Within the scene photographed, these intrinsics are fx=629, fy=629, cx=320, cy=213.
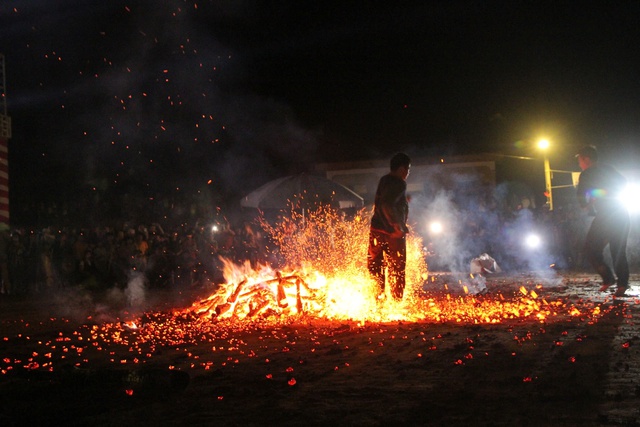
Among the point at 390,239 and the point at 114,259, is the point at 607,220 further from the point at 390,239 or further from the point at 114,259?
the point at 114,259

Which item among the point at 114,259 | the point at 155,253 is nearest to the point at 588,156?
the point at 155,253

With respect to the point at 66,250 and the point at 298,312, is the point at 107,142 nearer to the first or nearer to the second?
the point at 66,250

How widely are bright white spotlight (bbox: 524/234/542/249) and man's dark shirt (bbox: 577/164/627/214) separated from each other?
7734mm

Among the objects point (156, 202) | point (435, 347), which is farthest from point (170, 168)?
point (435, 347)

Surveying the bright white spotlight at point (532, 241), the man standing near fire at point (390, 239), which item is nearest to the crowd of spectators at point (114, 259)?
the bright white spotlight at point (532, 241)

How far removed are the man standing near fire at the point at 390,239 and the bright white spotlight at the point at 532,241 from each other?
30.4ft

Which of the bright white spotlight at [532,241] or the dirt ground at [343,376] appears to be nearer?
the dirt ground at [343,376]

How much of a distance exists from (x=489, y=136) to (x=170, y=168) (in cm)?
1452

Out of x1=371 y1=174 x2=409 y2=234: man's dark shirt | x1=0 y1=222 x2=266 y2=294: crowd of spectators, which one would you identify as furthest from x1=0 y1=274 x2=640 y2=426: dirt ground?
x1=0 y1=222 x2=266 y2=294: crowd of spectators

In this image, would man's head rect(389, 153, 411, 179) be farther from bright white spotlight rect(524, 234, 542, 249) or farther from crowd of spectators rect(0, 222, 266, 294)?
bright white spotlight rect(524, 234, 542, 249)

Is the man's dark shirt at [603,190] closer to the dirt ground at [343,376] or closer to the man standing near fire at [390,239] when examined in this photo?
the dirt ground at [343,376]

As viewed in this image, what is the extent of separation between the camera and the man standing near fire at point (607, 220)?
8.66 m

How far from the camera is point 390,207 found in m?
8.16

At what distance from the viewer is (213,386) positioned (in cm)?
422
